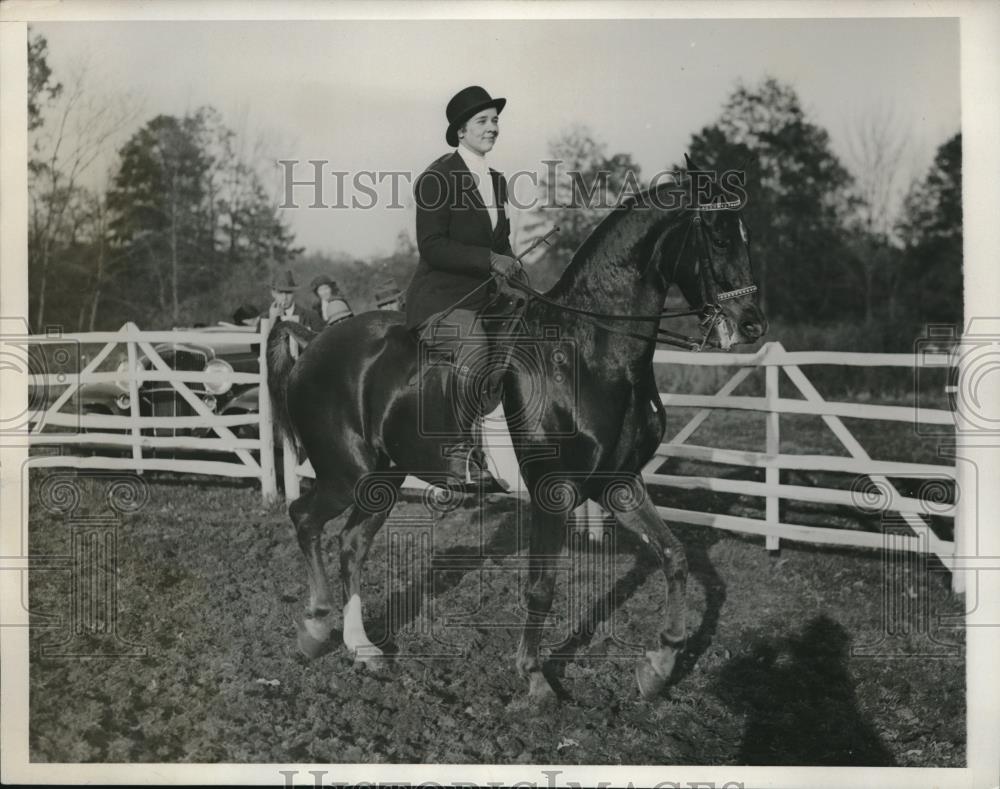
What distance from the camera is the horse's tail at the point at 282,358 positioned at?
4961 mm

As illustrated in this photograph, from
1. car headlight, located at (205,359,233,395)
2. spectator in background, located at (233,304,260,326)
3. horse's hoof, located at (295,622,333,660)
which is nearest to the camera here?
horse's hoof, located at (295,622,333,660)

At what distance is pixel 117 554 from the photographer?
4.89 m

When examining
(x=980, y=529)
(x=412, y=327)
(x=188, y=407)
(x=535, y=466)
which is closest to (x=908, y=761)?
(x=980, y=529)

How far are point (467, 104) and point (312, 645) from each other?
3.08 m

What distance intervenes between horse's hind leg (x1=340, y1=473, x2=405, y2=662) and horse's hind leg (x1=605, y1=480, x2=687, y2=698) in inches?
50.6

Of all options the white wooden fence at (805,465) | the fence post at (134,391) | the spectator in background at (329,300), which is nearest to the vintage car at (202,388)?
the fence post at (134,391)

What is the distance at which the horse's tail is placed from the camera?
4961 mm

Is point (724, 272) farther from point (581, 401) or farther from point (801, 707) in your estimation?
point (801, 707)

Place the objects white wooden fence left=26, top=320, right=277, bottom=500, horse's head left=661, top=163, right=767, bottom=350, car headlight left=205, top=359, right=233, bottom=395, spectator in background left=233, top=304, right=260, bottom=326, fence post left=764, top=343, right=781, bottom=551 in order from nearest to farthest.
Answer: horse's head left=661, top=163, right=767, bottom=350
white wooden fence left=26, top=320, right=277, bottom=500
fence post left=764, top=343, right=781, bottom=551
spectator in background left=233, top=304, right=260, bottom=326
car headlight left=205, top=359, right=233, bottom=395

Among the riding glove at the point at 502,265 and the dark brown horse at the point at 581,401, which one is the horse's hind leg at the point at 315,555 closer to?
the dark brown horse at the point at 581,401

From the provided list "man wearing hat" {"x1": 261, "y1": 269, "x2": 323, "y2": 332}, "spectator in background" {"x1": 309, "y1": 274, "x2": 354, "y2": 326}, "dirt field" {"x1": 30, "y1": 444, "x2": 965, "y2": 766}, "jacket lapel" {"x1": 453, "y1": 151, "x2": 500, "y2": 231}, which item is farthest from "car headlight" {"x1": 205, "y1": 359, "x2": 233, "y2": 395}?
"jacket lapel" {"x1": 453, "y1": 151, "x2": 500, "y2": 231}

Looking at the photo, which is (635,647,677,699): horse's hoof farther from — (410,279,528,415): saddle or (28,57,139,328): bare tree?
(28,57,139,328): bare tree

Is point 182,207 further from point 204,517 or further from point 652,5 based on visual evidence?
point 652,5

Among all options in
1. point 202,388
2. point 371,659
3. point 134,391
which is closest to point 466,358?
point 371,659
